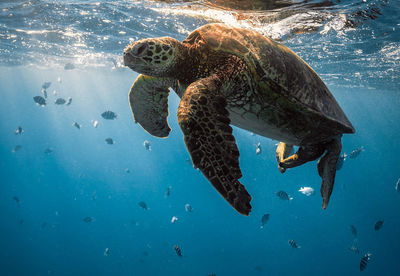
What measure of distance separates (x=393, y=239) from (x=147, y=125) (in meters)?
37.1

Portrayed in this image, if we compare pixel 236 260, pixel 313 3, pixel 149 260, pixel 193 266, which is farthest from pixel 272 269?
pixel 313 3

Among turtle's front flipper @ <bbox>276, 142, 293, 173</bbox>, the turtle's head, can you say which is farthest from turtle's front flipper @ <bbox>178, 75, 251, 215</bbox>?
turtle's front flipper @ <bbox>276, 142, 293, 173</bbox>

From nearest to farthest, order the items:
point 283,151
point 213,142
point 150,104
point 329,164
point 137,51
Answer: point 213,142, point 137,51, point 329,164, point 150,104, point 283,151

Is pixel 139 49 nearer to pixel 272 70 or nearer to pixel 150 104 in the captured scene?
pixel 150 104

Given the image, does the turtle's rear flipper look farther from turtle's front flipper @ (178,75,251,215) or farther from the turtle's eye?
the turtle's eye

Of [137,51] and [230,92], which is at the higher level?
→ [137,51]

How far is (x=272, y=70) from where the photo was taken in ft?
7.57

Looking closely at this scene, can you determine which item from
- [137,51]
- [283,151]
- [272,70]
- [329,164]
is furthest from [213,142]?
[283,151]

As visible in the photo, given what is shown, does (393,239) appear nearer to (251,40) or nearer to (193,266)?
(193,266)

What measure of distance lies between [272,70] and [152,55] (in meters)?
1.23

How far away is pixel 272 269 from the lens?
80.9 feet

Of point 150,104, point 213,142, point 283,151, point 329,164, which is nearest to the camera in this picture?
point 213,142

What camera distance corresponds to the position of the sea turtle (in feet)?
5.83

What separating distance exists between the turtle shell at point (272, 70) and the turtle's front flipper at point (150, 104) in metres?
0.82
